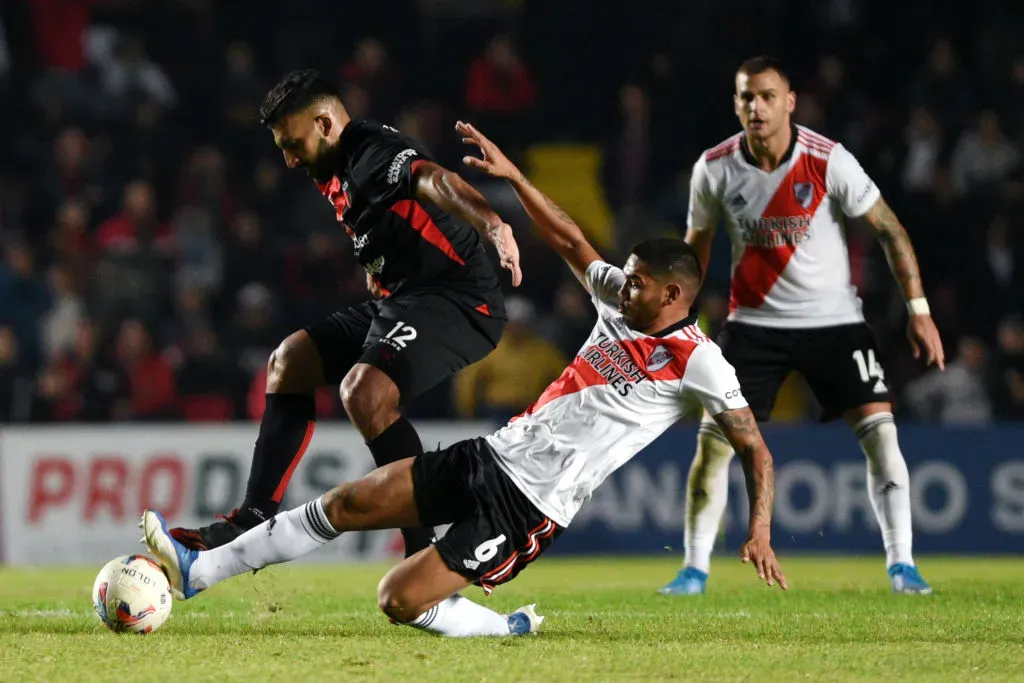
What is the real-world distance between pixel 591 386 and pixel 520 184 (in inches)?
36.5

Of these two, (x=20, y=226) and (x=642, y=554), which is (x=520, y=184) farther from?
(x=20, y=226)

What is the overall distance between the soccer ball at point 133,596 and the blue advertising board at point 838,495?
6114 mm

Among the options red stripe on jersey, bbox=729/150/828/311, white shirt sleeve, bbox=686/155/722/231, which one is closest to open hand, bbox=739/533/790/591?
red stripe on jersey, bbox=729/150/828/311

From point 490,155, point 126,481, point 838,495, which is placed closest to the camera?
point 490,155

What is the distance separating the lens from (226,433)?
450 inches

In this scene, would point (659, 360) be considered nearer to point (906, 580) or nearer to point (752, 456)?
point (752, 456)

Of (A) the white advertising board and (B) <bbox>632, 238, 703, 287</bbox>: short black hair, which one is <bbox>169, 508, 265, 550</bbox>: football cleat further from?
(A) the white advertising board

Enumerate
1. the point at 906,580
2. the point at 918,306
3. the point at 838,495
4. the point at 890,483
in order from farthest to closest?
1. the point at 838,495
2. the point at 890,483
3. the point at 906,580
4. the point at 918,306

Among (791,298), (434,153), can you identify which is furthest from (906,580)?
(434,153)

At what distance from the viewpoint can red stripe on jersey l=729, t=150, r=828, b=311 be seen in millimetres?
7309

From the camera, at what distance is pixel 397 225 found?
6230 mm

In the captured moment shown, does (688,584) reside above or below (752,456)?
below

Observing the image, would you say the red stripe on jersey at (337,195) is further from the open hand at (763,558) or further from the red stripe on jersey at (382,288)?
the open hand at (763,558)

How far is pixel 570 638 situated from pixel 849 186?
2909 mm
